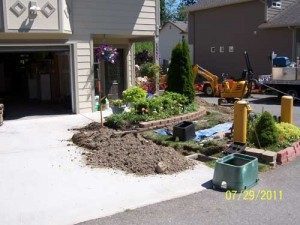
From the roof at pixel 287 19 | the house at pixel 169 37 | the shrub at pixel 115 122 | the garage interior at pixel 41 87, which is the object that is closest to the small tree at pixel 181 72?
the shrub at pixel 115 122

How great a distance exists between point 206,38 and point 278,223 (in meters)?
25.5

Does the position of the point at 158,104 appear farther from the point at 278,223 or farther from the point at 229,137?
the point at 278,223

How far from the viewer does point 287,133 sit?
9.44 metres

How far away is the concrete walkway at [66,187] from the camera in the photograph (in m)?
5.99

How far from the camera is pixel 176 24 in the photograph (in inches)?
1831

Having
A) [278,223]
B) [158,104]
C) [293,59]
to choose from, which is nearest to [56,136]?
[158,104]

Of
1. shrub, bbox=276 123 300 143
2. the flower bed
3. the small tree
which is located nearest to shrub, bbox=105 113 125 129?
the flower bed

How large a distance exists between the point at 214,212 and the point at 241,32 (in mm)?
23216

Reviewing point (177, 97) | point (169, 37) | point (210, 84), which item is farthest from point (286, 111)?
point (169, 37)

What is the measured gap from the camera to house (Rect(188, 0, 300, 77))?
25.3 meters

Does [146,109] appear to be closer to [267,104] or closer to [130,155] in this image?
[130,155]
